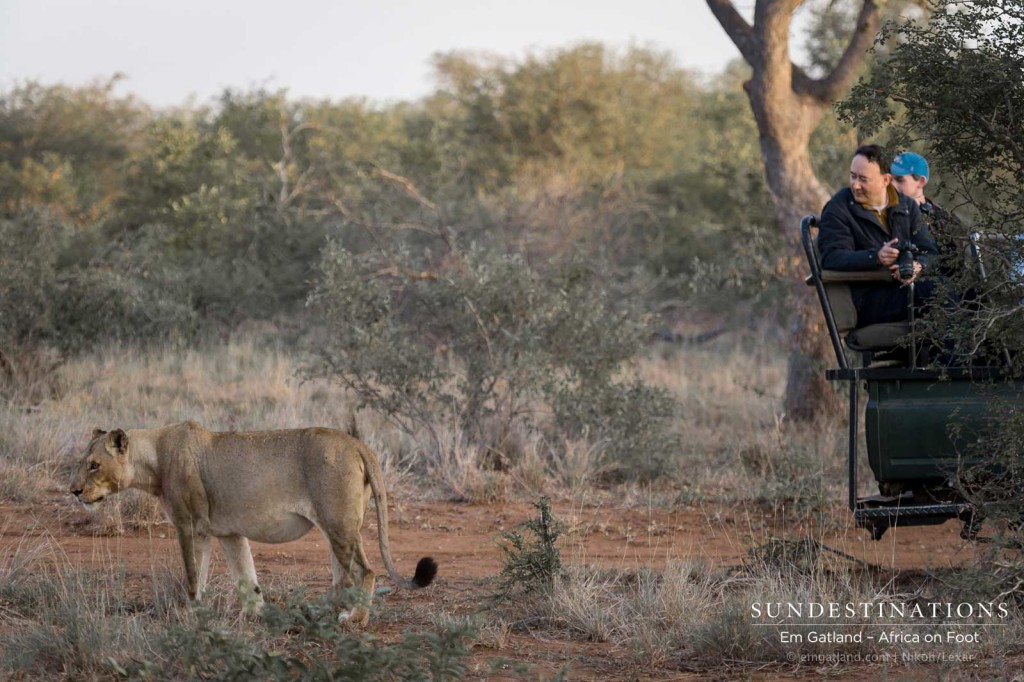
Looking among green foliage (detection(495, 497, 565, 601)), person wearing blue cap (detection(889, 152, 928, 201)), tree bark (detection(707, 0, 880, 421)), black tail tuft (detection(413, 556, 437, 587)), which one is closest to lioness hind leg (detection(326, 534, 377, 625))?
black tail tuft (detection(413, 556, 437, 587))

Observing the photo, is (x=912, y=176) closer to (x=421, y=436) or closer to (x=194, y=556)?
(x=194, y=556)

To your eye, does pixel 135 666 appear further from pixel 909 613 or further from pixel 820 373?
pixel 820 373

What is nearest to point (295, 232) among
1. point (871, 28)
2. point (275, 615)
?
point (871, 28)

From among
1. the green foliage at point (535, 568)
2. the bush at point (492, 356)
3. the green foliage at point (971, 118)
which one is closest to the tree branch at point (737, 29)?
the bush at point (492, 356)

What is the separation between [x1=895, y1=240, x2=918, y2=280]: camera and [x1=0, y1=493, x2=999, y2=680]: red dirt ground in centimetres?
137

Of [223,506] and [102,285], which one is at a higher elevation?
[102,285]

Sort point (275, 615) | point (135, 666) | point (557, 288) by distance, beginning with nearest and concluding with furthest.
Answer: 1. point (275, 615)
2. point (135, 666)
3. point (557, 288)

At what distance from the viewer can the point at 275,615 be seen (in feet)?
12.9

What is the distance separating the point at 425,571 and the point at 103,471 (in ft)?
5.20

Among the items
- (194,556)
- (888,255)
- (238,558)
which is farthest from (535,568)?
(888,255)

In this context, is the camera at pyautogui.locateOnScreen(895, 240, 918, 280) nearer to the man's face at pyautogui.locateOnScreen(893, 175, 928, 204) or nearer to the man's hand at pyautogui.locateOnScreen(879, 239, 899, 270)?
the man's hand at pyautogui.locateOnScreen(879, 239, 899, 270)

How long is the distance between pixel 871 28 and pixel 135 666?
Result: 29.7 feet

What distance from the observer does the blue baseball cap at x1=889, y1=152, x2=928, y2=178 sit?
6.30 m

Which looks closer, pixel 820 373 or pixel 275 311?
pixel 820 373
